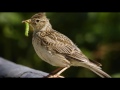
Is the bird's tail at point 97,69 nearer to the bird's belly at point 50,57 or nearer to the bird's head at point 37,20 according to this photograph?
the bird's belly at point 50,57

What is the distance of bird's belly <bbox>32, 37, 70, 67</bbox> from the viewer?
3143mm

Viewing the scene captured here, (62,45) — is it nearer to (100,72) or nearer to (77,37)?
(100,72)

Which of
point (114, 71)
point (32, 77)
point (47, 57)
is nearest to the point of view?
point (32, 77)

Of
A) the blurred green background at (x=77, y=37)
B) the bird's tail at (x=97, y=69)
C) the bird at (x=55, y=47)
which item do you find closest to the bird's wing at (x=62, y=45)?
the bird at (x=55, y=47)

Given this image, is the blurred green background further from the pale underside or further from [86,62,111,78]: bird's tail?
[86,62,111,78]: bird's tail

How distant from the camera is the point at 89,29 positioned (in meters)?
5.19

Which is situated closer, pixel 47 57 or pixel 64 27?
pixel 47 57

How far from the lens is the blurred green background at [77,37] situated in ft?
16.8

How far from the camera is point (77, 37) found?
5145mm

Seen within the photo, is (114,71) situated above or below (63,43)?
above

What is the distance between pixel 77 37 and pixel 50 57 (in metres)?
2.00

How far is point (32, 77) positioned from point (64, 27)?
2.27m
